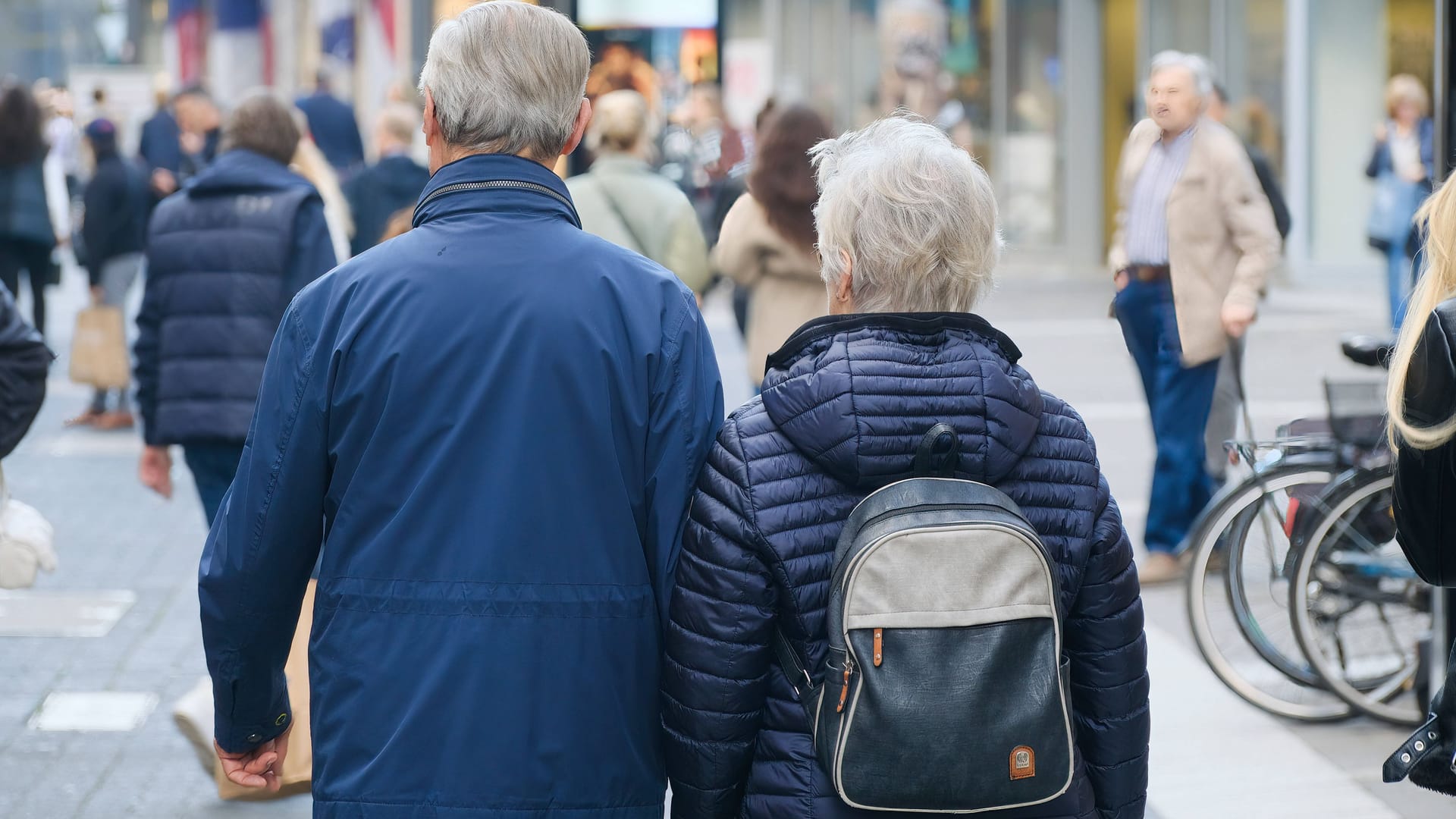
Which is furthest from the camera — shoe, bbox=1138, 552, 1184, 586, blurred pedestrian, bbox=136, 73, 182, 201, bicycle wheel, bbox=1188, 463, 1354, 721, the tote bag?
blurred pedestrian, bbox=136, 73, 182, 201

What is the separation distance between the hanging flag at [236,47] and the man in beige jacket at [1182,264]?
126 feet

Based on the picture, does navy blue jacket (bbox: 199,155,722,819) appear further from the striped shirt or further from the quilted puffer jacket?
the striped shirt

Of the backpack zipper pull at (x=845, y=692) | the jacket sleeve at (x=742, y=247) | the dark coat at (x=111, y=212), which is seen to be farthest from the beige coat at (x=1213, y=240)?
the dark coat at (x=111, y=212)

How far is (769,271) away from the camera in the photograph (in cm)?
623

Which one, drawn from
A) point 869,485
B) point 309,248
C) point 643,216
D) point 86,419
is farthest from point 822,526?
point 86,419

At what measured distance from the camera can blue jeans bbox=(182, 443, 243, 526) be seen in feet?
17.3

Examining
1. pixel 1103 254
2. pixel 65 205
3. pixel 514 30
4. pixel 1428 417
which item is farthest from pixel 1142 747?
pixel 1103 254

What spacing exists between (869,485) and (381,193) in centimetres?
777

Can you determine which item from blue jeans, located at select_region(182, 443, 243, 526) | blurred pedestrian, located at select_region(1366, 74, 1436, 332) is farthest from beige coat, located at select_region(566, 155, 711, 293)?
blurred pedestrian, located at select_region(1366, 74, 1436, 332)

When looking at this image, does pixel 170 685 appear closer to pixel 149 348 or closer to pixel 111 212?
pixel 149 348

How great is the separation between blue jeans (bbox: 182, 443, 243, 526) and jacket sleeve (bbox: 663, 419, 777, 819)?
302 centimetres

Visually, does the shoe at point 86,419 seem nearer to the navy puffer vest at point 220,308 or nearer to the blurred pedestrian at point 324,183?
the blurred pedestrian at point 324,183

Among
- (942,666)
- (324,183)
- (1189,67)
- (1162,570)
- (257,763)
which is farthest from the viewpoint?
(1162,570)

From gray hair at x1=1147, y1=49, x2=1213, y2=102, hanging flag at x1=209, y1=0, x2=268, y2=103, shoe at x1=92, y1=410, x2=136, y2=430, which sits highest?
hanging flag at x1=209, y1=0, x2=268, y2=103
